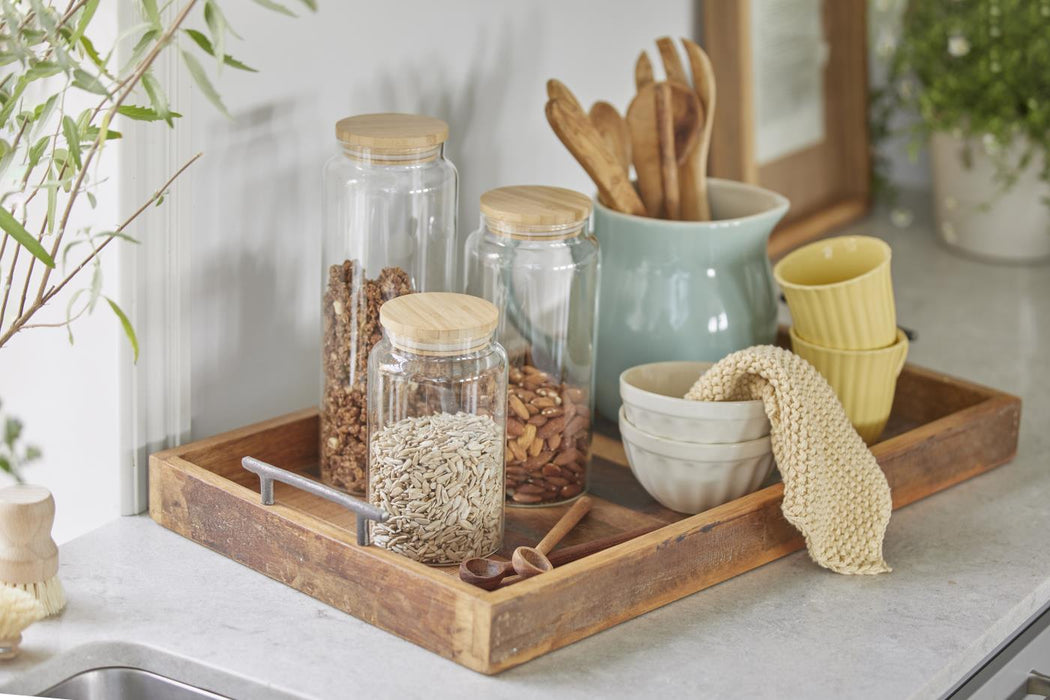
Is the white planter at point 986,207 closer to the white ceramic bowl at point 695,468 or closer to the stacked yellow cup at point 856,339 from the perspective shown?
the stacked yellow cup at point 856,339

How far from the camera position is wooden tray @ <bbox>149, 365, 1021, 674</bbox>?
1.01 m

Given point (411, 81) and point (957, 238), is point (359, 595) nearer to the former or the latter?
point (411, 81)

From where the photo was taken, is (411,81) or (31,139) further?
(411,81)

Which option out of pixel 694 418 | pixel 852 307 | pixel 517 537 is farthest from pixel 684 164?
pixel 517 537

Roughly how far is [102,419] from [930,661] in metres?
0.71

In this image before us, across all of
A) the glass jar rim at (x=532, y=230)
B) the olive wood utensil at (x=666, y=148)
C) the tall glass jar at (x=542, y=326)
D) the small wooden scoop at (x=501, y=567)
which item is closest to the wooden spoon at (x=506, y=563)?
the small wooden scoop at (x=501, y=567)

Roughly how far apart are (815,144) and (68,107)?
1.17 meters

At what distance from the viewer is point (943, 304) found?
184cm

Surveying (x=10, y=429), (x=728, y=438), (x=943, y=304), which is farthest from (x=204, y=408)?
(x=943, y=304)

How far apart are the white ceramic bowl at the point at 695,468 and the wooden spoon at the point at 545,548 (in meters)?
0.06

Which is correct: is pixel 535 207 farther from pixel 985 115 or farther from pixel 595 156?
pixel 985 115

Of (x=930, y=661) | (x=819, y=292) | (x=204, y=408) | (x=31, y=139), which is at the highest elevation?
(x=31, y=139)

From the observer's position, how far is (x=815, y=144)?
6.61 ft

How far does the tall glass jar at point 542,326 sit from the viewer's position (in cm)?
123
